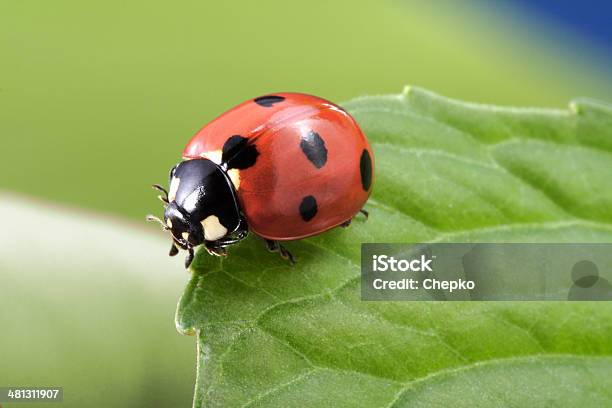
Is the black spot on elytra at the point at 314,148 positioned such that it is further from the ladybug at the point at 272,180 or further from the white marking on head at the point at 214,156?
the white marking on head at the point at 214,156

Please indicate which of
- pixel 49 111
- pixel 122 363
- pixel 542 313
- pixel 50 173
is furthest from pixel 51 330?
pixel 542 313

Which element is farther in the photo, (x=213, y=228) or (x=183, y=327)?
(x=213, y=228)

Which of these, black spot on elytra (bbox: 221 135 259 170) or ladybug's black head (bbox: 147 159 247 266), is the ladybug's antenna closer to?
ladybug's black head (bbox: 147 159 247 266)

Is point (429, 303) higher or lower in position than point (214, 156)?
lower

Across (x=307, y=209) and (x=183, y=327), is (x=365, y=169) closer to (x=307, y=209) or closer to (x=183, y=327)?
(x=307, y=209)

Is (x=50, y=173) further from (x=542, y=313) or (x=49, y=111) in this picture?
(x=542, y=313)

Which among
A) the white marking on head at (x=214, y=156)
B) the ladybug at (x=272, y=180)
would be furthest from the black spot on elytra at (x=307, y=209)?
the white marking on head at (x=214, y=156)

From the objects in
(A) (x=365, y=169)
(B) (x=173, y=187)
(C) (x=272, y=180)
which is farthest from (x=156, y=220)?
(A) (x=365, y=169)
